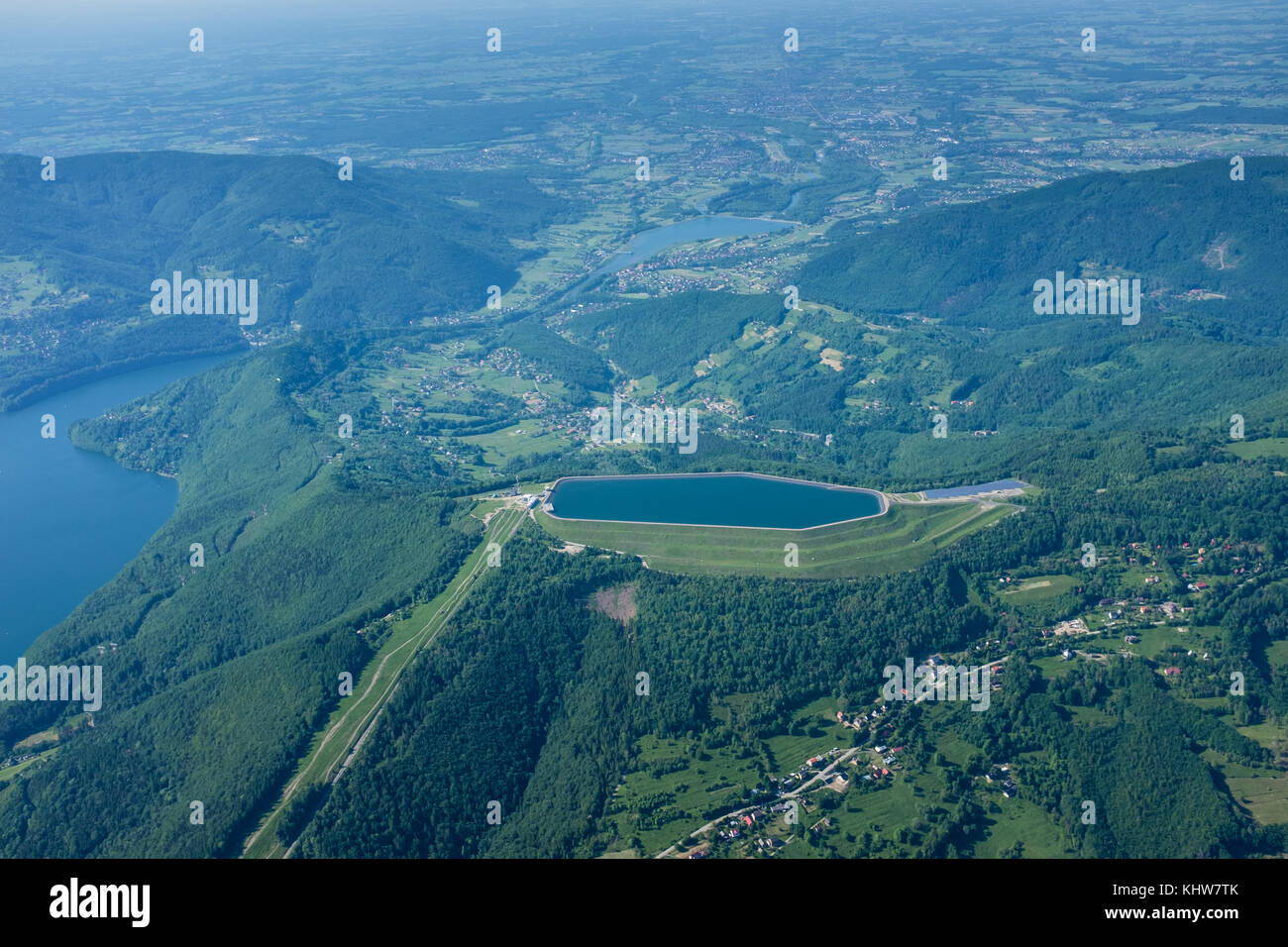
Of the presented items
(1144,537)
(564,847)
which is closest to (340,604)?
(564,847)

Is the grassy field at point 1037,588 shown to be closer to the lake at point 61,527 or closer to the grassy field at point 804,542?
the grassy field at point 804,542

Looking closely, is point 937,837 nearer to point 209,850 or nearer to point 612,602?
point 612,602

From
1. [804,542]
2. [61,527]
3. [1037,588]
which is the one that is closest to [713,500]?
[804,542]

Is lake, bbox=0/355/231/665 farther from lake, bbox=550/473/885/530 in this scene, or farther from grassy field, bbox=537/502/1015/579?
grassy field, bbox=537/502/1015/579

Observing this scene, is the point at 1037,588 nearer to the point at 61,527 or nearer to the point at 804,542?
the point at 804,542

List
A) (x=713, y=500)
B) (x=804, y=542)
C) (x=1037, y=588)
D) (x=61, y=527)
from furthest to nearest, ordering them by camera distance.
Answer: (x=61, y=527) < (x=713, y=500) < (x=804, y=542) < (x=1037, y=588)
